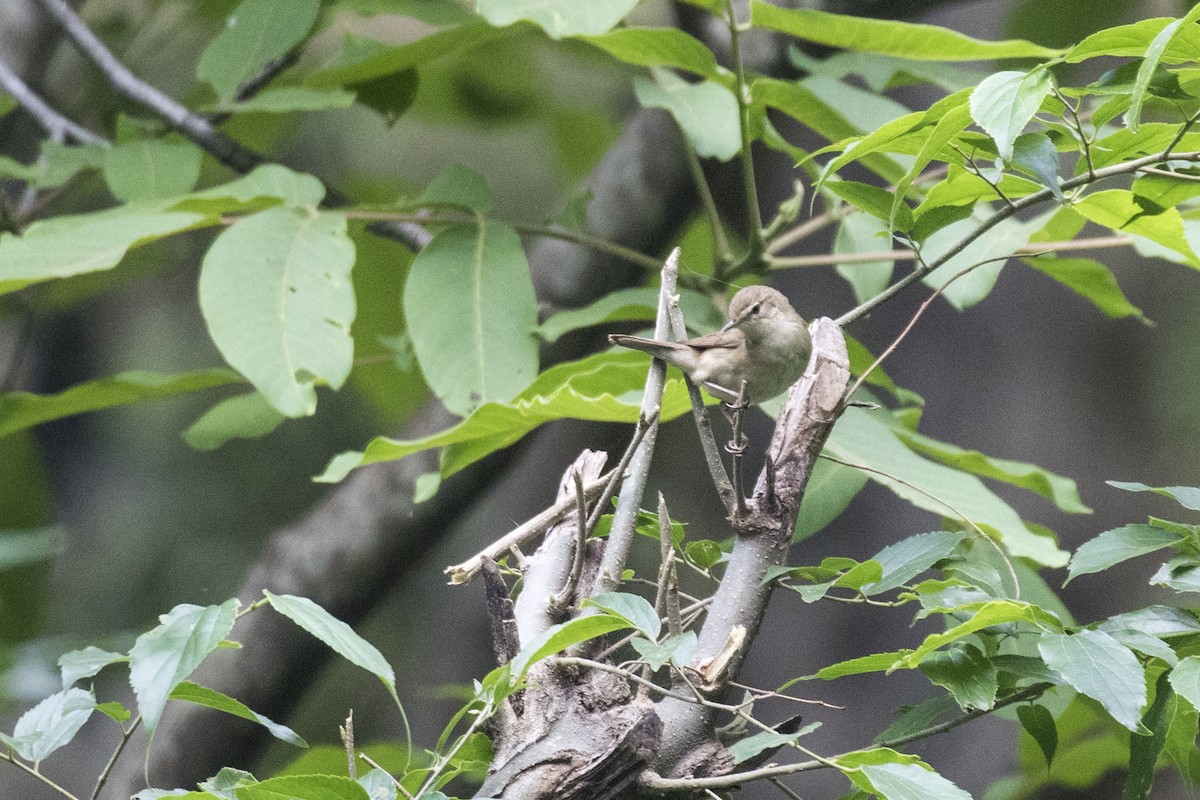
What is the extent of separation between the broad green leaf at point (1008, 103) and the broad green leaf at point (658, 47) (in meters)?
0.60

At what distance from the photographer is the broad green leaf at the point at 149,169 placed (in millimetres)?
1309

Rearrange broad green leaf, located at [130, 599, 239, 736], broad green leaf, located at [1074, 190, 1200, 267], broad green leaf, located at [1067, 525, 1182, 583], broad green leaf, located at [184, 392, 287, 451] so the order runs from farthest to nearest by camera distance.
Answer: broad green leaf, located at [184, 392, 287, 451]
broad green leaf, located at [1074, 190, 1200, 267]
broad green leaf, located at [1067, 525, 1182, 583]
broad green leaf, located at [130, 599, 239, 736]

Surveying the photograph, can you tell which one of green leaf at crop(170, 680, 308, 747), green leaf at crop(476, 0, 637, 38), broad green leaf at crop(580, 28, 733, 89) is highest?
green leaf at crop(476, 0, 637, 38)

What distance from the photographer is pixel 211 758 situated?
5.22ft

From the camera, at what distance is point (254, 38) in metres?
1.37

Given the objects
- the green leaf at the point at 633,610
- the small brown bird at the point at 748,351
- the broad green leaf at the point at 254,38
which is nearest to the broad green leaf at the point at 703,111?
the small brown bird at the point at 748,351

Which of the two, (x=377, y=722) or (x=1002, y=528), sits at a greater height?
(x=1002, y=528)

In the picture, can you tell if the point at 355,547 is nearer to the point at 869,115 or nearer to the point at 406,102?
the point at 406,102

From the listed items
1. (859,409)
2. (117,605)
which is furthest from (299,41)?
(117,605)

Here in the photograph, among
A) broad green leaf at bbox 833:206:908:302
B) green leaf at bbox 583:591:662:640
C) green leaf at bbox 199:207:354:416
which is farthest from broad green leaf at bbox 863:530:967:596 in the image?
broad green leaf at bbox 833:206:908:302

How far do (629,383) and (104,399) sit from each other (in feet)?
2.24

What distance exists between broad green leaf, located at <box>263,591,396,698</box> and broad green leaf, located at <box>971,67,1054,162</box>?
43cm

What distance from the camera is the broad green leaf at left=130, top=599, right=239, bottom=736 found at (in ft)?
1.65

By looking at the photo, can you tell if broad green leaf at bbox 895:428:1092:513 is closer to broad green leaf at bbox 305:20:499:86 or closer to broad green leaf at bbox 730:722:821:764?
broad green leaf at bbox 730:722:821:764
